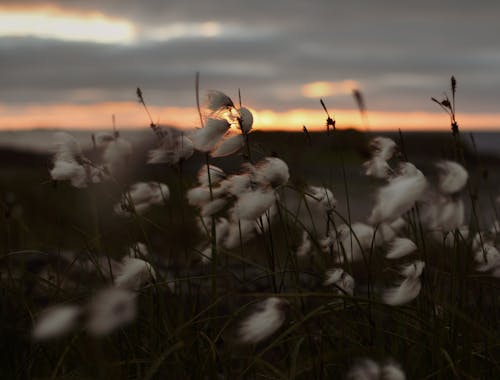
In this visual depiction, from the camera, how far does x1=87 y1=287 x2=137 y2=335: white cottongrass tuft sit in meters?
1.53

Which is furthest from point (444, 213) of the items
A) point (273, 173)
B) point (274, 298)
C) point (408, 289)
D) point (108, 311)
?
point (108, 311)

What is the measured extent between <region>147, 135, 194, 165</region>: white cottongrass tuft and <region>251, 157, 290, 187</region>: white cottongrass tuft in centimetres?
46

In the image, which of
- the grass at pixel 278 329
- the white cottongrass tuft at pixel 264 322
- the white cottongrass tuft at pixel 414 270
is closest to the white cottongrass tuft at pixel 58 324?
the grass at pixel 278 329

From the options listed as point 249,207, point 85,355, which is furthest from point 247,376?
point 249,207

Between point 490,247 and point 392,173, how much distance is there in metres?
0.82

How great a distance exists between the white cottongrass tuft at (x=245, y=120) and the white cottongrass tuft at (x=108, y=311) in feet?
3.34

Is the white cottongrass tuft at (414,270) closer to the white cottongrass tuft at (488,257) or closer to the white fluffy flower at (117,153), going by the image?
the white cottongrass tuft at (488,257)

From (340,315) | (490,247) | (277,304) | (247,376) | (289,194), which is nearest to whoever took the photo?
(277,304)

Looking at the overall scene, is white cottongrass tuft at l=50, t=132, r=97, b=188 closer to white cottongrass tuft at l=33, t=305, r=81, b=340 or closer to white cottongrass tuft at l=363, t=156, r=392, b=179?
white cottongrass tuft at l=363, t=156, r=392, b=179

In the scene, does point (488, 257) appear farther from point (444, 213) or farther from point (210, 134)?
point (210, 134)

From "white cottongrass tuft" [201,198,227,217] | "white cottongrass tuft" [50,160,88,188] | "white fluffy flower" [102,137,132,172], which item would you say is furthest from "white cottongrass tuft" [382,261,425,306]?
"white fluffy flower" [102,137,132,172]

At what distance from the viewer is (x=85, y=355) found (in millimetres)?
2398

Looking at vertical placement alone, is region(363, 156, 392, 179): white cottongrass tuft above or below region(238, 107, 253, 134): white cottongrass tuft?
below

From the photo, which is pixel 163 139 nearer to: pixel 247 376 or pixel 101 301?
pixel 247 376
